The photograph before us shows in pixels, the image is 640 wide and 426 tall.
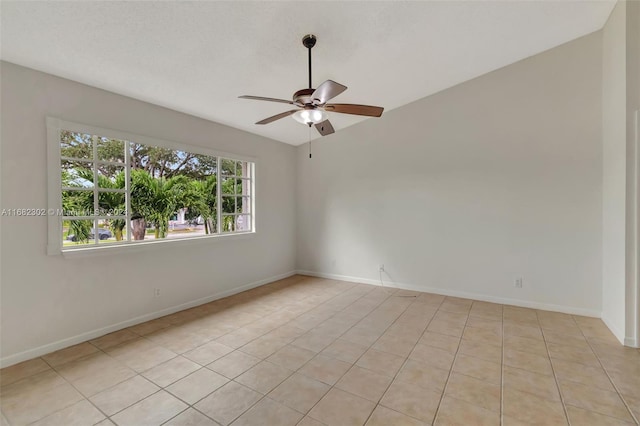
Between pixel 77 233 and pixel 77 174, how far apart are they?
2.05 ft

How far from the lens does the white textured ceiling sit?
217cm

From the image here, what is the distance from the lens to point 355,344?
286cm

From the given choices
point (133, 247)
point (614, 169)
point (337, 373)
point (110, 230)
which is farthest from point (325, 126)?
point (614, 169)

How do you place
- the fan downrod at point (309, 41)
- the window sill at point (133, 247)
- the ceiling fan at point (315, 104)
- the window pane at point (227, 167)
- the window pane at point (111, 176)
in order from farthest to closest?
the window pane at point (227, 167), the window pane at point (111, 176), the window sill at point (133, 247), the fan downrod at point (309, 41), the ceiling fan at point (315, 104)

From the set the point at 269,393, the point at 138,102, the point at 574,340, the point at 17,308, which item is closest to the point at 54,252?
the point at 17,308

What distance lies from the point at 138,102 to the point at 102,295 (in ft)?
7.39

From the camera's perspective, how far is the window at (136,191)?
2.86 m

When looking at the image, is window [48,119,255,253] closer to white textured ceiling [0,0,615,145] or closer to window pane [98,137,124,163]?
window pane [98,137,124,163]

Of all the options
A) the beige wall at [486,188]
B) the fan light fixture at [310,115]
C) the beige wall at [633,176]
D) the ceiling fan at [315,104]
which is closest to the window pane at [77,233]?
the ceiling fan at [315,104]

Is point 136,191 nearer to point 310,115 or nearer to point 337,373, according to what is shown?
point 310,115

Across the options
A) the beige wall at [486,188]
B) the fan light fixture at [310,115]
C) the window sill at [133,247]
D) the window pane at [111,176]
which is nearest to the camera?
the fan light fixture at [310,115]

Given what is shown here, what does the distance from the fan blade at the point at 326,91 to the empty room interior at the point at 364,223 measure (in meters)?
0.02

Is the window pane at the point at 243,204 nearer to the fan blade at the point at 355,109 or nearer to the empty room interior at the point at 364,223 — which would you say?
the empty room interior at the point at 364,223

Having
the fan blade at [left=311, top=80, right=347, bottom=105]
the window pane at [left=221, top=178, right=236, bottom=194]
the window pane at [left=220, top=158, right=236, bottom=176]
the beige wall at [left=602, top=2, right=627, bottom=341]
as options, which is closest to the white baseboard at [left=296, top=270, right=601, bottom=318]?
the beige wall at [left=602, top=2, right=627, bottom=341]
